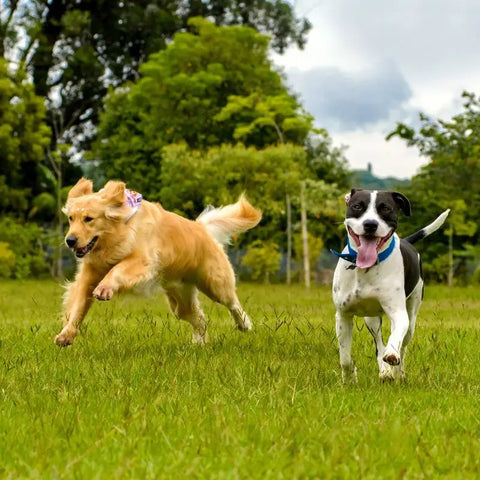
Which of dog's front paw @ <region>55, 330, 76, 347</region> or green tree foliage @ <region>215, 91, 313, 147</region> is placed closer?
dog's front paw @ <region>55, 330, 76, 347</region>

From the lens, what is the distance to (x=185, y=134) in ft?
109

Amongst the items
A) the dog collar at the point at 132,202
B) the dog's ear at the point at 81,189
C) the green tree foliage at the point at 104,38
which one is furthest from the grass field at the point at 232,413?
the green tree foliage at the point at 104,38

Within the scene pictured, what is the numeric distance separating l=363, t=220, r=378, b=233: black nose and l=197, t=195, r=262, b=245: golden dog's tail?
360 cm

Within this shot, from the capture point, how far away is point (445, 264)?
3031 cm

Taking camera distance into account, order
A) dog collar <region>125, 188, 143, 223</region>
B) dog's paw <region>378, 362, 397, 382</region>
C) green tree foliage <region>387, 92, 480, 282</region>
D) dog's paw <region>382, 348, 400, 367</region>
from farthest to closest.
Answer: green tree foliage <region>387, 92, 480, 282</region>, dog collar <region>125, 188, 143, 223</region>, dog's paw <region>378, 362, 397, 382</region>, dog's paw <region>382, 348, 400, 367</region>

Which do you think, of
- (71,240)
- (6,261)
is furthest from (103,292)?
(6,261)

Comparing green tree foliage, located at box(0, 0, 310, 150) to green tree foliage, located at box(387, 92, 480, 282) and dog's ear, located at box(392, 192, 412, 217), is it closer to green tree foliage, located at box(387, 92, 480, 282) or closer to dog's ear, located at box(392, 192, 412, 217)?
green tree foliage, located at box(387, 92, 480, 282)

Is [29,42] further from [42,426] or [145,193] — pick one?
[42,426]

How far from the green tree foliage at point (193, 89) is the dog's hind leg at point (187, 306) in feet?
81.2

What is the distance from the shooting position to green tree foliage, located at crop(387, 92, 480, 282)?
21609 mm

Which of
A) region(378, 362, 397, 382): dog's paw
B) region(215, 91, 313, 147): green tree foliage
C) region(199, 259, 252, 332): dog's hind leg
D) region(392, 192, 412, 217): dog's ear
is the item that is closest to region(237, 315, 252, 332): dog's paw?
region(199, 259, 252, 332): dog's hind leg

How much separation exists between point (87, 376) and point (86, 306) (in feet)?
5.76

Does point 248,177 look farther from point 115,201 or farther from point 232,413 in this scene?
point 232,413

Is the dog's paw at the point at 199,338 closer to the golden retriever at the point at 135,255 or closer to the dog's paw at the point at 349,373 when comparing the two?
the golden retriever at the point at 135,255
